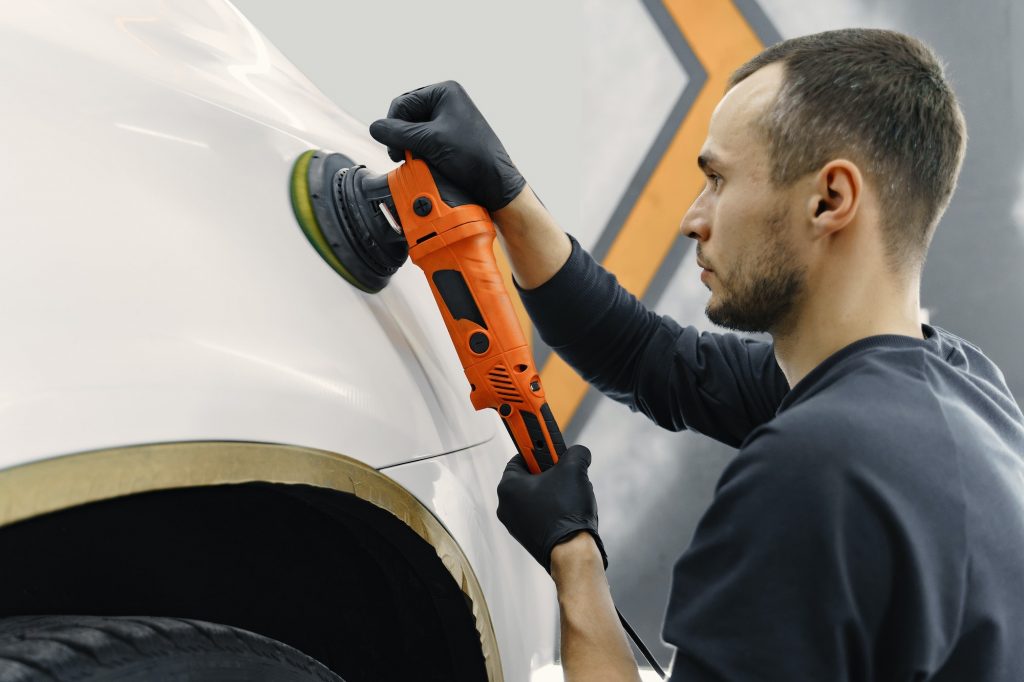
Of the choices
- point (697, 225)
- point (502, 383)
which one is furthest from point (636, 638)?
point (697, 225)

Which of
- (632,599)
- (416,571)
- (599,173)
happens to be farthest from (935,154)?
(632,599)

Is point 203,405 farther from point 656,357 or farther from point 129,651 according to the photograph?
point 656,357

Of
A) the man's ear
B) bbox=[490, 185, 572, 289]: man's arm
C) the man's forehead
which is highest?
bbox=[490, 185, 572, 289]: man's arm

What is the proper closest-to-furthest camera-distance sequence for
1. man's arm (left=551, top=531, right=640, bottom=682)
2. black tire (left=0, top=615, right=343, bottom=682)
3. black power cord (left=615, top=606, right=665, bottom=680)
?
1. black tire (left=0, top=615, right=343, bottom=682)
2. man's arm (left=551, top=531, right=640, bottom=682)
3. black power cord (left=615, top=606, right=665, bottom=680)

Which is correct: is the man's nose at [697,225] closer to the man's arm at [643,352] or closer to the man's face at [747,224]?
the man's face at [747,224]

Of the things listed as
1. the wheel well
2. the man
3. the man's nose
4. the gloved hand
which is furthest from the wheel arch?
the man's nose

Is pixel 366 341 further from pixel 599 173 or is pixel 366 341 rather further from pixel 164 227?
pixel 599 173

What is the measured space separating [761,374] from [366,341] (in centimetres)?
65

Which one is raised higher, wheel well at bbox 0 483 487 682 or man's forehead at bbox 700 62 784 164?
man's forehead at bbox 700 62 784 164

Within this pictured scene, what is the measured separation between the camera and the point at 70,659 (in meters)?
0.48

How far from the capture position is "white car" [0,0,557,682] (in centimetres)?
48

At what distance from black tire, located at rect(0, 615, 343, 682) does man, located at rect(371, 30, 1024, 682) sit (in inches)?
12.7

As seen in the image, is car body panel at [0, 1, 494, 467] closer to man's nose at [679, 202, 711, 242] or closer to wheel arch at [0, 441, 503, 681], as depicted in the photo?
wheel arch at [0, 441, 503, 681]

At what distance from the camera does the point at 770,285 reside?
33.4 inches
